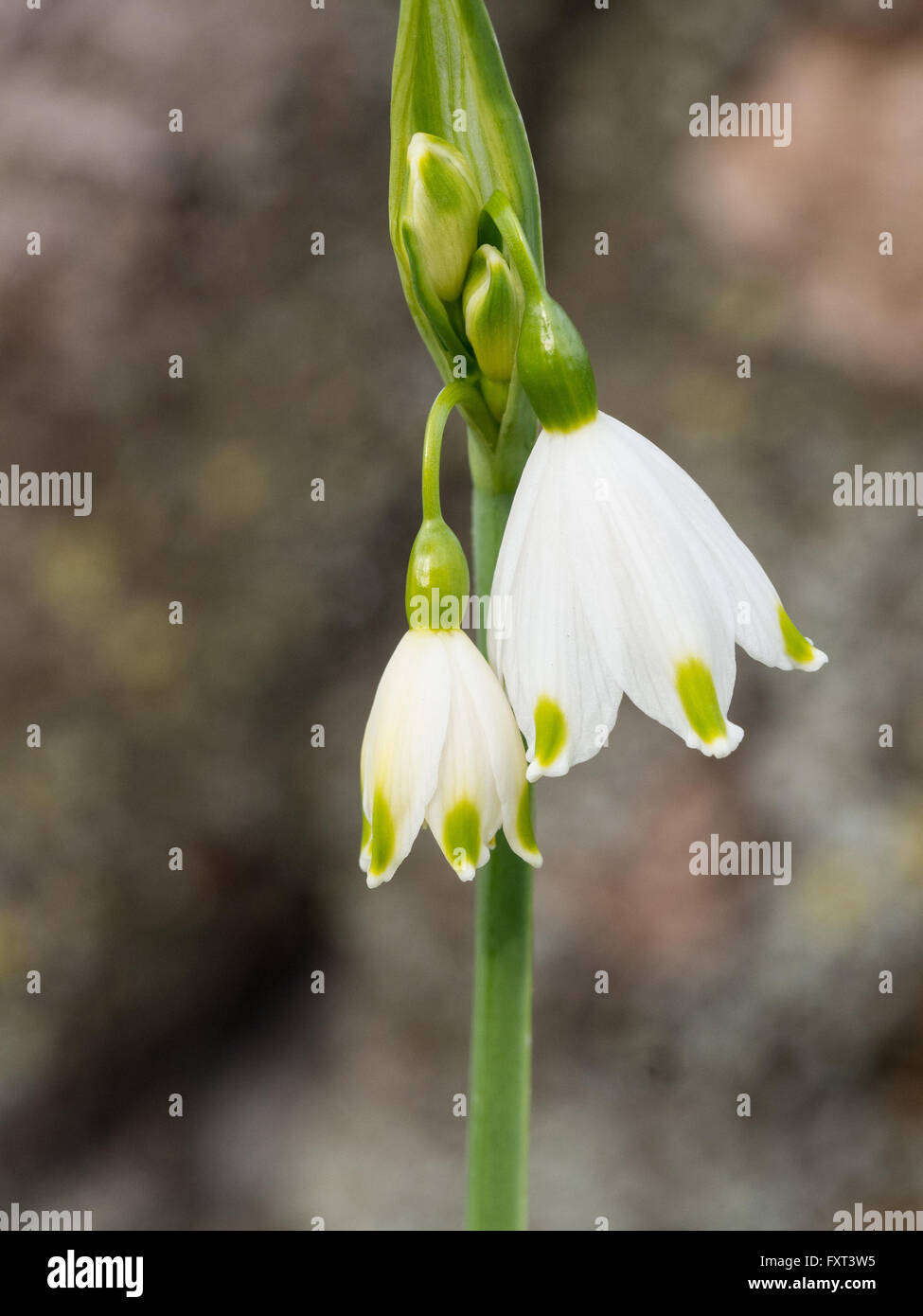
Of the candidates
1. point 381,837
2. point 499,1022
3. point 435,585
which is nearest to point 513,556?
point 435,585

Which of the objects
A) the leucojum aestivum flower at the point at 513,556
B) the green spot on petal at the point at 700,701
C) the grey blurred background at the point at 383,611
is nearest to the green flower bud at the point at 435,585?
the leucojum aestivum flower at the point at 513,556

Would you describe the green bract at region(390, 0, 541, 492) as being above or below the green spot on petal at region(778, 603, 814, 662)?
above

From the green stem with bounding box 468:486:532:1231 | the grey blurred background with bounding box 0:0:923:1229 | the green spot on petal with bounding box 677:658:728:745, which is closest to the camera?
the green spot on petal with bounding box 677:658:728:745

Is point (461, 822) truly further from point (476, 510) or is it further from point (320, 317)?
point (320, 317)

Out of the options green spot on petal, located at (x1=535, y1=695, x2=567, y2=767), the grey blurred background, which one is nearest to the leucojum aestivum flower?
green spot on petal, located at (x1=535, y1=695, x2=567, y2=767)

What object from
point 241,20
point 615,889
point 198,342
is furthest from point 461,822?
point 241,20

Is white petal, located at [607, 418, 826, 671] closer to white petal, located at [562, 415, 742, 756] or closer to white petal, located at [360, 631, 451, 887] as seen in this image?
white petal, located at [562, 415, 742, 756]

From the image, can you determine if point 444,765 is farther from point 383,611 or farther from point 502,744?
point 383,611
